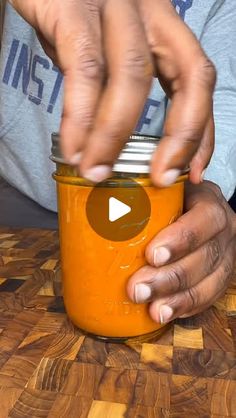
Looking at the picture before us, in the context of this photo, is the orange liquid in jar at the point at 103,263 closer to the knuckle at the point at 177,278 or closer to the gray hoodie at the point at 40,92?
Result: the knuckle at the point at 177,278

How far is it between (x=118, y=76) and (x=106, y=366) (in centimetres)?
22

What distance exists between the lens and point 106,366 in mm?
371

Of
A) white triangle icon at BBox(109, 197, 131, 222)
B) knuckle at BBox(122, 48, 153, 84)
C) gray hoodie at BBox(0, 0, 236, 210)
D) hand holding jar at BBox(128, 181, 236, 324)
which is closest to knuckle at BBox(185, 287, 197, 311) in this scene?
hand holding jar at BBox(128, 181, 236, 324)

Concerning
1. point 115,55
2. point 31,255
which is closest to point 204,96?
point 115,55

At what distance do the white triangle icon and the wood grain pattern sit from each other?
0.37ft

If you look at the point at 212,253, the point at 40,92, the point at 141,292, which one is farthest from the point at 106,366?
the point at 40,92

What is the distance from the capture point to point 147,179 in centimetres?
37

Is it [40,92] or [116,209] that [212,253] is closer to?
[116,209]

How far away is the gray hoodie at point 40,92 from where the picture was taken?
0.75m
